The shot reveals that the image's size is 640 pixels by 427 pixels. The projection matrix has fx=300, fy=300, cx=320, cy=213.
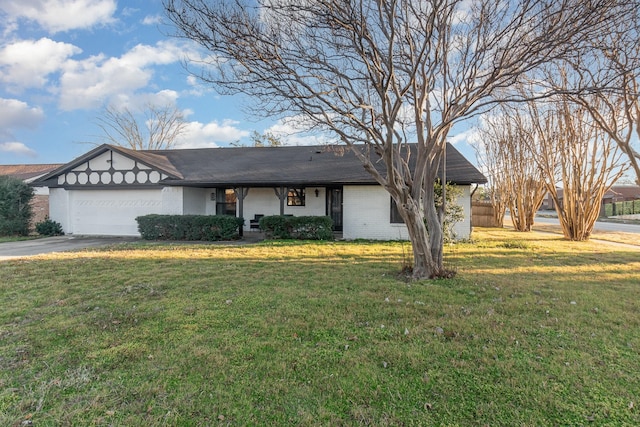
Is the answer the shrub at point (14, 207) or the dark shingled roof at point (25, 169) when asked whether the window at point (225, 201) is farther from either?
the dark shingled roof at point (25, 169)

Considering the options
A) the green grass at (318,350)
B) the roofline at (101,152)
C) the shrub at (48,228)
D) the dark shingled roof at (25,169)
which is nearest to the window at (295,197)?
the roofline at (101,152)

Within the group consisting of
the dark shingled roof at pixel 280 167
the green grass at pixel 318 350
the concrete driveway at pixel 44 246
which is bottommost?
the green grass at pixel 318 350

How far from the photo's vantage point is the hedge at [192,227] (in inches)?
485

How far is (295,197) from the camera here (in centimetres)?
1493

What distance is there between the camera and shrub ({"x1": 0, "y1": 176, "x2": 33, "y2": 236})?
13.7 m

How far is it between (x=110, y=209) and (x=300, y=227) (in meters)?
9.67

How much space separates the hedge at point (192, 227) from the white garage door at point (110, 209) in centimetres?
158

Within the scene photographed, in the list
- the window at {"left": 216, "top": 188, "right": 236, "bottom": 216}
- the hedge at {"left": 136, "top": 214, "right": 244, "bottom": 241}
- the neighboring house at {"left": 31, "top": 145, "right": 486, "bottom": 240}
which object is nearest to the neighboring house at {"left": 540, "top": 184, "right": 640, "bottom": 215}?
the neighboring house at {"left": 31, "top": 145, "right": 486, "bottom": 240}

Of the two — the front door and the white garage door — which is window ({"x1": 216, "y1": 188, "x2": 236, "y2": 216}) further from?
the front door

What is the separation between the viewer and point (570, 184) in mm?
13812

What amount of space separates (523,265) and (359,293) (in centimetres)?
509

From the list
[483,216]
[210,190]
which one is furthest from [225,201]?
[483,216]

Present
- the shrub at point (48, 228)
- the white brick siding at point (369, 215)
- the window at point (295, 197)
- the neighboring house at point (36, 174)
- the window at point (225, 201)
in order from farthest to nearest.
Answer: the neighboring house at point (36, 174) → the window at point (225, 201) → the window at point (295, 197) → the shrub at point (48, 228) → the white brick siding at point (369, 215)

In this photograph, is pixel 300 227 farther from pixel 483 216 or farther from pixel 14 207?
pixel 483 216
